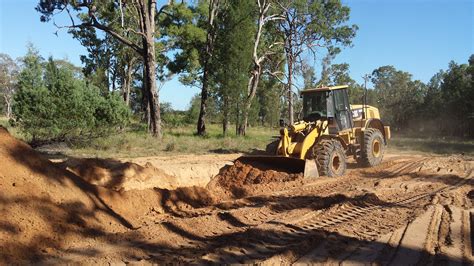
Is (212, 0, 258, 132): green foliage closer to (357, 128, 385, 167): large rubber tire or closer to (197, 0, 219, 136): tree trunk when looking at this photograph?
(197, 0, 219, 136): tree trunk

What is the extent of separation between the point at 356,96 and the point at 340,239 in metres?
59.4

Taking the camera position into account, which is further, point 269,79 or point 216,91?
point 269,79

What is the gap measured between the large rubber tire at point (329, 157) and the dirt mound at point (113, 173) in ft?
14.1

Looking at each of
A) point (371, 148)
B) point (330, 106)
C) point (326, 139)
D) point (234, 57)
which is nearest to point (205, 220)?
→ point (326, 139)

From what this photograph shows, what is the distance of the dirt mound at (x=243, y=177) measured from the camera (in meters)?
10.7

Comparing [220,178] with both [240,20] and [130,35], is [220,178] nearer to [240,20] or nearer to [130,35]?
[240,20]

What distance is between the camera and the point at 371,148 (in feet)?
45.7

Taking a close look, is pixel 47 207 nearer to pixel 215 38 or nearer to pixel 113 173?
pixel 113 173

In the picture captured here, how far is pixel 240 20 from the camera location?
1016 inches

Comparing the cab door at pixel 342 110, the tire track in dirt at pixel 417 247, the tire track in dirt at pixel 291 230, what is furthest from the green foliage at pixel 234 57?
the tire track in dirt at pixel 417 247

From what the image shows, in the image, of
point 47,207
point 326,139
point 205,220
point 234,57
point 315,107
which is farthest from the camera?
point 234,57

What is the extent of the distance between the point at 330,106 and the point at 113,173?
268 inches

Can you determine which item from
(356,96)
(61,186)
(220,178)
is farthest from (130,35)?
(356,96)

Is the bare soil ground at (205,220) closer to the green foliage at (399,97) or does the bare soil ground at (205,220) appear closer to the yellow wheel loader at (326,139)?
the yellow wheel loader at (326,139)
